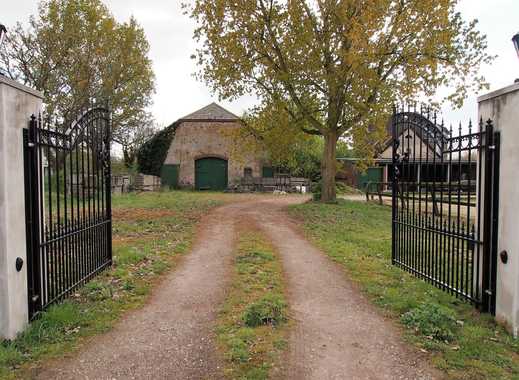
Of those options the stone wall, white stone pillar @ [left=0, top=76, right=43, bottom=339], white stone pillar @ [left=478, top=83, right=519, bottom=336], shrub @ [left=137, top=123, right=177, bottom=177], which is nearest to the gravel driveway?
→ white stone pillar @ [left=0, top=76, right=43, bottom=339]

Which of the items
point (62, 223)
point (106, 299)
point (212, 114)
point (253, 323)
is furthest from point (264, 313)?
point (212, 114)

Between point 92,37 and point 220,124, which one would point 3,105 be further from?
point 220,124

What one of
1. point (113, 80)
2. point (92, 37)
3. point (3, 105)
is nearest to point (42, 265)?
point (3, 105)

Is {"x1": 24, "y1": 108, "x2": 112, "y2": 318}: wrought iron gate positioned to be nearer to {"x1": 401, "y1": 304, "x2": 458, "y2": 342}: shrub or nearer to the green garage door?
{"x1": 401, "y1": 304, "x2": 458, "y2": 342}: shrub

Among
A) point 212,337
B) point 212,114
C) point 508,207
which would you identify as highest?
point 212,114

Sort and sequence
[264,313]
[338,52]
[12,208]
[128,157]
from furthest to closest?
1. [128,157]
2. [338,52]
3. [264,313]
4. [12,208]

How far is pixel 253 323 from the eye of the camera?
13.8 feet

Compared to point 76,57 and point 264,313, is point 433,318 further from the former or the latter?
point 76,57

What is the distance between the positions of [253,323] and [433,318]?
201 cm

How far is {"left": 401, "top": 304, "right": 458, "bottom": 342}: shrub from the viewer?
13.0 feet

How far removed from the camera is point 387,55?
14562 millimetres

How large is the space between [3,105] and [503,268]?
5.45m

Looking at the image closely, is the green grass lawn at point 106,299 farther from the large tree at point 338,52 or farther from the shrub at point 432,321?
the large tree at point 338,52

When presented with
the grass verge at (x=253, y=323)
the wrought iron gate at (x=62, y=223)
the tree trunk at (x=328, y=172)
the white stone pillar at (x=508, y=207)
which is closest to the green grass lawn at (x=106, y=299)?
the wrought iron gate at (x=62, y=223)
